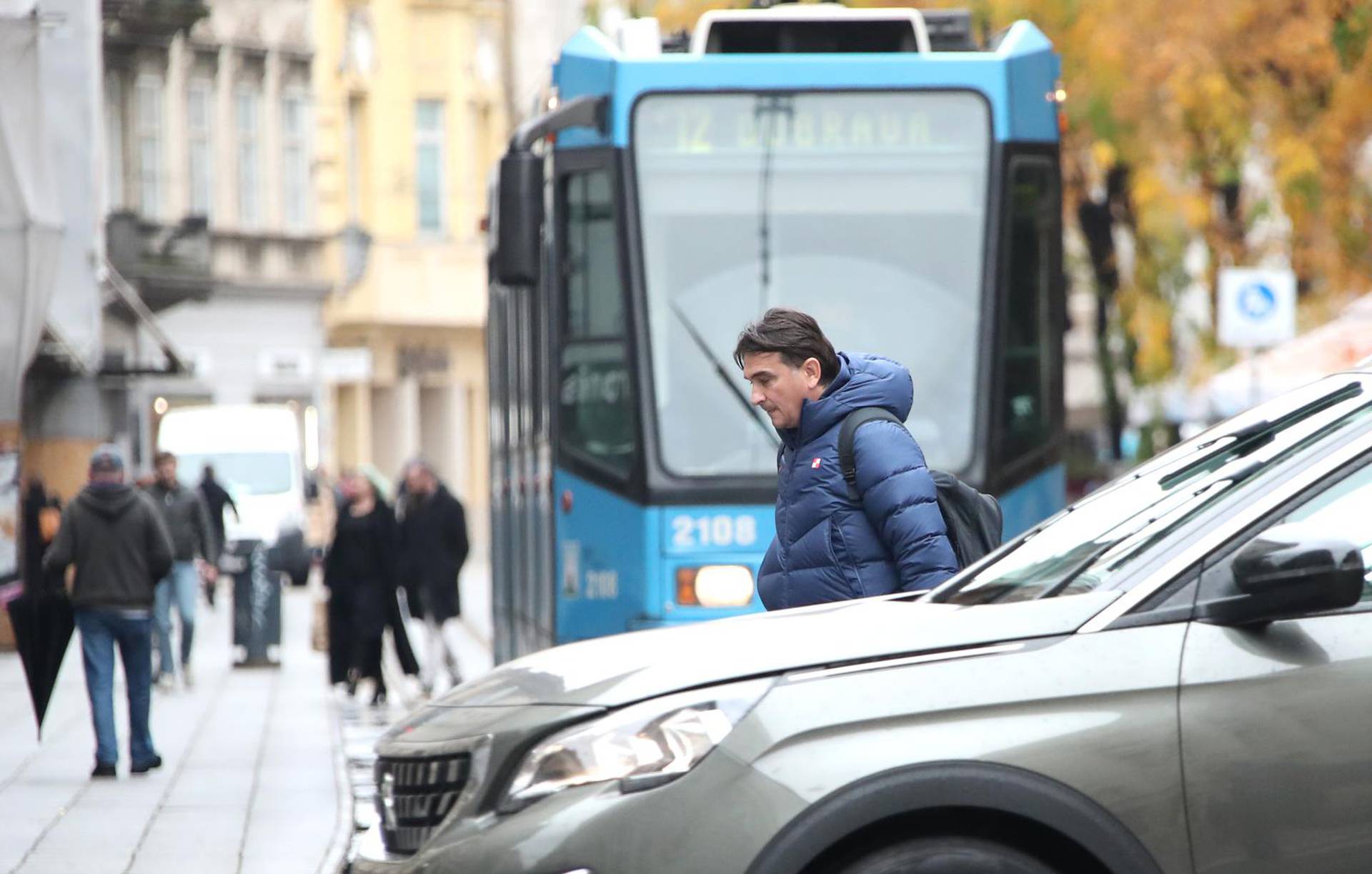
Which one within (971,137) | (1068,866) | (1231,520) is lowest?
(1068,866)

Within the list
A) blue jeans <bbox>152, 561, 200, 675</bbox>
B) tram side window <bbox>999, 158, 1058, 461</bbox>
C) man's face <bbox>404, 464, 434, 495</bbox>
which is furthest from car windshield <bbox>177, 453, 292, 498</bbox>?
tram side window <bbox>999, 158, 1058, 461</bbox>

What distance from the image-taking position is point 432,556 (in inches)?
714

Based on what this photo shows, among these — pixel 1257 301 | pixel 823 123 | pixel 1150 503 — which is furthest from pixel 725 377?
pixel 1257 301

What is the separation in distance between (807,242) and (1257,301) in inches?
379

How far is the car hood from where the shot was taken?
16.5 feet

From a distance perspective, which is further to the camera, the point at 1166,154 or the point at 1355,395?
the point at 1166,154

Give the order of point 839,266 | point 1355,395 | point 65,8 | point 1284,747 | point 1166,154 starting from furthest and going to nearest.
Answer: point 1166,154, point 65,8, point 839,266, point 1355,395, point 1284,747

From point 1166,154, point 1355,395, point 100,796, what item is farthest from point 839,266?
point 1166,154

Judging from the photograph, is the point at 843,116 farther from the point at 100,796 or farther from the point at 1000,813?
the point at 1000,813

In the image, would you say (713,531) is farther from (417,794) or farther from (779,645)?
(779,645)

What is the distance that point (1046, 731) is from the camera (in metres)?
4.88

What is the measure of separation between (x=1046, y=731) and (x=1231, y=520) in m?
0.55

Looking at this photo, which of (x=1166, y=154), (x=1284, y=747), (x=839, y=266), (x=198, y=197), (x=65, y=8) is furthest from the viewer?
(x=198, y=197)

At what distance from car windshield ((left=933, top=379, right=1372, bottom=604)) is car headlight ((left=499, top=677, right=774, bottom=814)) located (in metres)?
0.63
